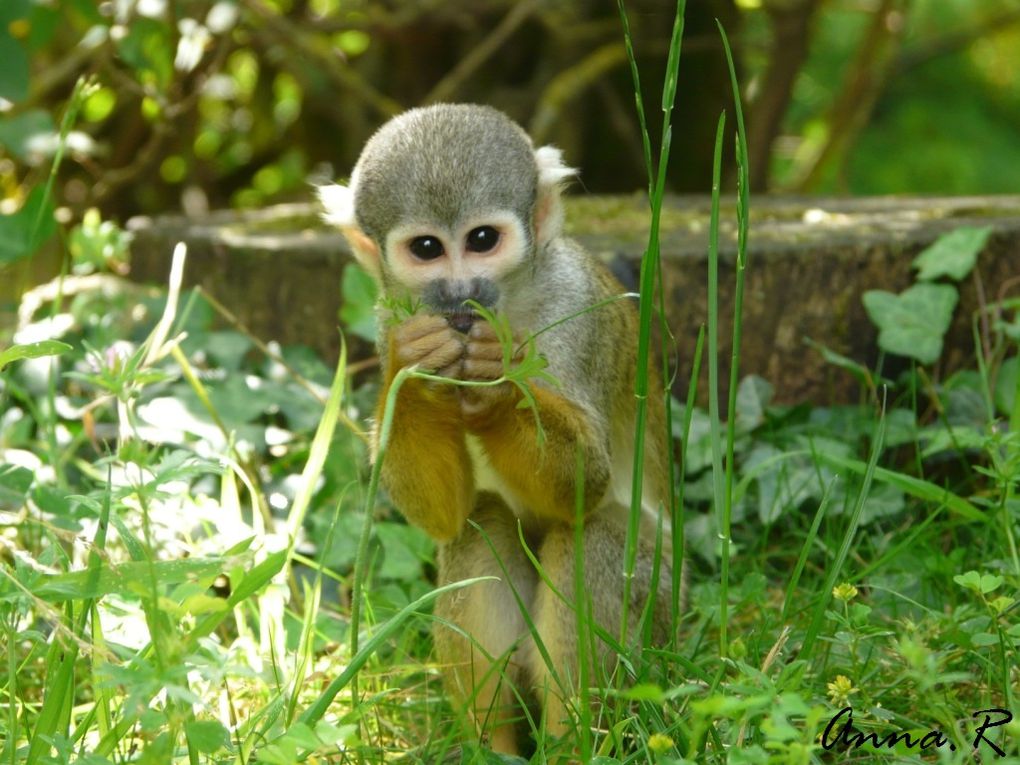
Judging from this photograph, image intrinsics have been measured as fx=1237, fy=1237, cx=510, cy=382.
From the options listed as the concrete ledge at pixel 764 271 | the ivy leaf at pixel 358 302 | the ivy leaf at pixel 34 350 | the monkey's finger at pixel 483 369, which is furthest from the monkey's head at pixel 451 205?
the concrete ledge at pixel 764 271

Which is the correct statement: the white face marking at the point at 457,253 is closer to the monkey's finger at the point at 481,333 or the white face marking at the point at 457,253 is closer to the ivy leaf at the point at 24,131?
the monkey's finger at the point at 481,333

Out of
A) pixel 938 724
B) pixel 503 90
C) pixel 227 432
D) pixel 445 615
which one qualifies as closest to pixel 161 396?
pixel 227 432

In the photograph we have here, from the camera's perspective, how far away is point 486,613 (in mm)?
3189

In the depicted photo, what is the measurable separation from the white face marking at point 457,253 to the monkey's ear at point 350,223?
166mm

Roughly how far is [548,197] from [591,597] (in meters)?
1.04

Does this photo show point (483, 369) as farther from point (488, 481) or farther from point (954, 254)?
point (954, 254)

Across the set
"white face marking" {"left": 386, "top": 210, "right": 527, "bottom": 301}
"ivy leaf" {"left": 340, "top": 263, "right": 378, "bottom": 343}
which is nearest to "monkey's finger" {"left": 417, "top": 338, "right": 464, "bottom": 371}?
"white face marking" {"left": 386, "top": 210, "right": 527, "bottom": 301}

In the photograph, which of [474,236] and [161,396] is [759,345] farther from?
[161,396]

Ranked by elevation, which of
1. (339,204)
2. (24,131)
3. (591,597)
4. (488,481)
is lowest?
(591,597)

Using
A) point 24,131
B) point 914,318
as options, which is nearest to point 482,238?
point 914,318

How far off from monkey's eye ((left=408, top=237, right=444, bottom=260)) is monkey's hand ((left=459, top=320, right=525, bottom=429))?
292 millimetres

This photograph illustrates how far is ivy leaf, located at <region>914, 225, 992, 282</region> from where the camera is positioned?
426 centimetres

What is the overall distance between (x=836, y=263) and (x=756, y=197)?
1581mm

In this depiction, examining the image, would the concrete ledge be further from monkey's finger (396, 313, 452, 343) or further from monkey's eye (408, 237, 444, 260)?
monkey's finger (396, 313, 452, 343)
